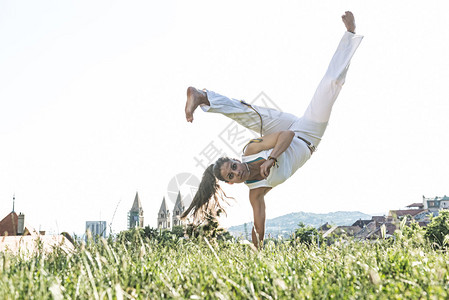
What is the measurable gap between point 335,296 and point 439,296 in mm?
527

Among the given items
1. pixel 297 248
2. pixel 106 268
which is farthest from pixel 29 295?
pixel 297 248

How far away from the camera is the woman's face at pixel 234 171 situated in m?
5.53

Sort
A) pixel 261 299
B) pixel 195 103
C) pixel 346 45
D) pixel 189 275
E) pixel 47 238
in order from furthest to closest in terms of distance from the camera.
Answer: pixel 346 45, pixel 195 103, pixel 47 238, pixel 189 275, pixel 261 299

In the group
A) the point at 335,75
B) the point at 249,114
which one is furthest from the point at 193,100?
the point at 335,75

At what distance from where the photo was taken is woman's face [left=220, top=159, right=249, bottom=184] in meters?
5.53

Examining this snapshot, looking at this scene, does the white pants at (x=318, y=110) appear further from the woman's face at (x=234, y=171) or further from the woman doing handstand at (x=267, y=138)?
the woman's face at (x=234, y=171)

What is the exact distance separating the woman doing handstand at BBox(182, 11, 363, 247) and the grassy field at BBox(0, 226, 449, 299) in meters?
2.04

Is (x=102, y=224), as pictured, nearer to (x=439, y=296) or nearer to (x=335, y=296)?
(x=335, y=296)

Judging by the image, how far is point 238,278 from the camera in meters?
2.65

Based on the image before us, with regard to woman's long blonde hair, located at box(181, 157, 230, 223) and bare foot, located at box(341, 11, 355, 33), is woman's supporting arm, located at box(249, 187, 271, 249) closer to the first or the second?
woman's long blonde hair, located at box(181, 157, 230, 223)

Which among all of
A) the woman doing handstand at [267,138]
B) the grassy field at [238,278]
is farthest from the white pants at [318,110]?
the grassy field at [238,278]

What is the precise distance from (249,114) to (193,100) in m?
0.80

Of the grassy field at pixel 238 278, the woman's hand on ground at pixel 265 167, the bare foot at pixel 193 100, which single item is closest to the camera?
the grassy field at pixel 238 278

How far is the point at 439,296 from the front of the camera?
7.26 feet
